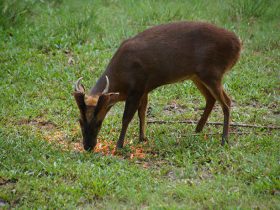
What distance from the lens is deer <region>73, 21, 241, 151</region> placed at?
8.10m

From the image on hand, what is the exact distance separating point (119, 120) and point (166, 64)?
4.72 feet

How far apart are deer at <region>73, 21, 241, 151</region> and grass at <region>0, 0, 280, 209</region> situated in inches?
22.9

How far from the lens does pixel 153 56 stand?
8.17 metres

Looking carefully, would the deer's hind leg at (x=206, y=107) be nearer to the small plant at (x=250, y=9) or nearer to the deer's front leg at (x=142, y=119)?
the deer's front leg at (x=142, y=119)

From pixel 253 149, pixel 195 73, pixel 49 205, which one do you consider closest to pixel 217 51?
pixel 195 73

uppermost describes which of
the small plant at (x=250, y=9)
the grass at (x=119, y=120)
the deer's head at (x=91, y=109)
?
the deer's head at (x=91, y=109)

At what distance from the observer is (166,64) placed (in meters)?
8.18

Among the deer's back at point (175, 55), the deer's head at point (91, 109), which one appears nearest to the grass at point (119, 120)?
the deer's head at point (91, 109)

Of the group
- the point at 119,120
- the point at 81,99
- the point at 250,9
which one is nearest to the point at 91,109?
the point at 81,99

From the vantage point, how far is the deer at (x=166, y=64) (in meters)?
8.10

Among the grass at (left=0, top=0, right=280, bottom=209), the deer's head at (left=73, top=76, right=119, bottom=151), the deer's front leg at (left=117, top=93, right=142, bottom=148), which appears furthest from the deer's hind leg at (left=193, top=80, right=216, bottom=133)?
the deer's head at (left=73, top=76, right=119, bottom=151)

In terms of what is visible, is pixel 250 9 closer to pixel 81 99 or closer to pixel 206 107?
pixel 206 107

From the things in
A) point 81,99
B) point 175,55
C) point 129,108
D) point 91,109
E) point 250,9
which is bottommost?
point 250,9

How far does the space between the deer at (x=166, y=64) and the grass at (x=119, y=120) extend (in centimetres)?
58
